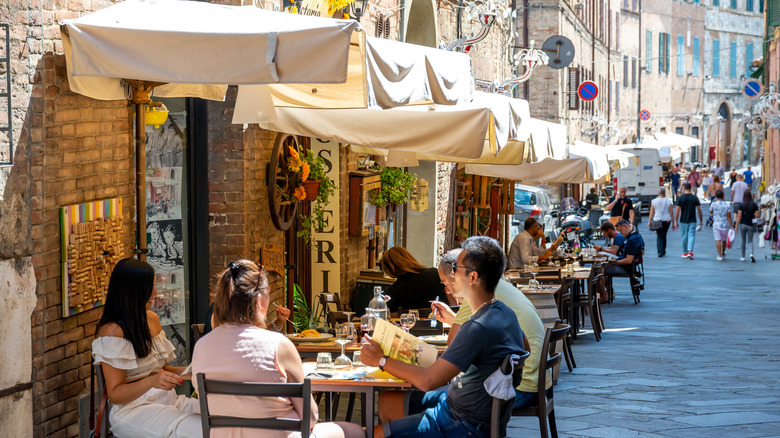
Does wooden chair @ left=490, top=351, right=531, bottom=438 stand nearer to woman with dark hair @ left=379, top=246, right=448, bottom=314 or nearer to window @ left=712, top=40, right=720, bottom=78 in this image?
woman with dark hair @ left=379, top=246, right=448, bottom=314

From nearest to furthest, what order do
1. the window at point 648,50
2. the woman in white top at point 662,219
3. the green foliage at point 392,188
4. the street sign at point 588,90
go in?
the green foliage at point 392,188
the woman in white top at point 662,219
the street sign at point 588,90
the window at point 648,50

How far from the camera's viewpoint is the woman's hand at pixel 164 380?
5.05 meters

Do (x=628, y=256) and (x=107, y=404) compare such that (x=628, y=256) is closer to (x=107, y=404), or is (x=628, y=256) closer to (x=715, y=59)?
(x=107, y=404)

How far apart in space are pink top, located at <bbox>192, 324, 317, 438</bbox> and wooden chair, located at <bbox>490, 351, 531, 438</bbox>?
0.98 metres

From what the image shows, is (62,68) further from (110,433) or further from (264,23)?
(110,433)

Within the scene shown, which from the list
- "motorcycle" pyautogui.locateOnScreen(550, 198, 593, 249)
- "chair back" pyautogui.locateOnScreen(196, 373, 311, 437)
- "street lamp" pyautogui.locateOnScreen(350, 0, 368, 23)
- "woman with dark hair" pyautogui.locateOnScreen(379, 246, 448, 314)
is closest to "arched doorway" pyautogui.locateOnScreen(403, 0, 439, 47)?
"motorcycle" pyautogui.locateOnScreen(550, 198, 593, 249)

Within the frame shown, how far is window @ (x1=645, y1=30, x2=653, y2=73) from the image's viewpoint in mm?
54812

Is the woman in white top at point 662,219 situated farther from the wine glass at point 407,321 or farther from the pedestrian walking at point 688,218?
the wine glass at point 407,321

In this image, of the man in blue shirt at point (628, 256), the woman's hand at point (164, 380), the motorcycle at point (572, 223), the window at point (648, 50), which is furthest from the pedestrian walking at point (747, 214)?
the window at point (648, 50)

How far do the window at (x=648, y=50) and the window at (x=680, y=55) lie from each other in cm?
364

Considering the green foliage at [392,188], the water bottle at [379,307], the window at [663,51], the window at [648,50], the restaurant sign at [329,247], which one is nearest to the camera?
the water bottle at [379,307]

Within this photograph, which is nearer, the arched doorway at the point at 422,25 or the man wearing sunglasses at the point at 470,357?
the man wearing sunglasses at the point at 470,357

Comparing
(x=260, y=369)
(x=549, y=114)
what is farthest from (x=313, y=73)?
(x=549, y=114)

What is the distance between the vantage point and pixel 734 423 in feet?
24.7
